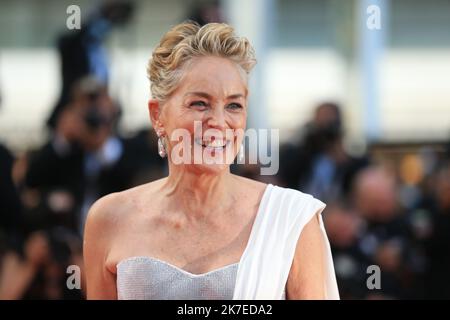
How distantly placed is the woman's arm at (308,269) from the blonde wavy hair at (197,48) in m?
0.50

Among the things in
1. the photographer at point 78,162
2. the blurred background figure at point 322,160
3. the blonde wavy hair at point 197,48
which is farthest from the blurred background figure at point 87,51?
the blonde wavy hair at point 197,48

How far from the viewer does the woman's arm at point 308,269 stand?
9.68 feet

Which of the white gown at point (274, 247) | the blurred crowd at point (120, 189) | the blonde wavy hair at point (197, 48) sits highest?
the blonde wavy hair at point (197, 48)

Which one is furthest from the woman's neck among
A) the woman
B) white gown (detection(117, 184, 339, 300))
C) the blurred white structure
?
the blurred white structure

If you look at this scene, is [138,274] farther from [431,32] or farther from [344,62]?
[431,32]

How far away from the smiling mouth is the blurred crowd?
2.60 metres

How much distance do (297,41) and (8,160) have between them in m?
5.18

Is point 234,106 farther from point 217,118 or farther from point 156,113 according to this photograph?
point 156,113

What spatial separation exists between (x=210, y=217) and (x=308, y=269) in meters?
0.35

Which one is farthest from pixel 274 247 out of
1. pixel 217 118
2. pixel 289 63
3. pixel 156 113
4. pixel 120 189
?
pixel 289 63

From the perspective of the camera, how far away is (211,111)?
9.69 ft

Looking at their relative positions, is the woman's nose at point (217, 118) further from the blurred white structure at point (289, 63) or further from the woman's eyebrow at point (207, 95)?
the blurred white structure at point (289, 63)

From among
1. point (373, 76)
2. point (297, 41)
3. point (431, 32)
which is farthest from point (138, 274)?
point (431, 32)
